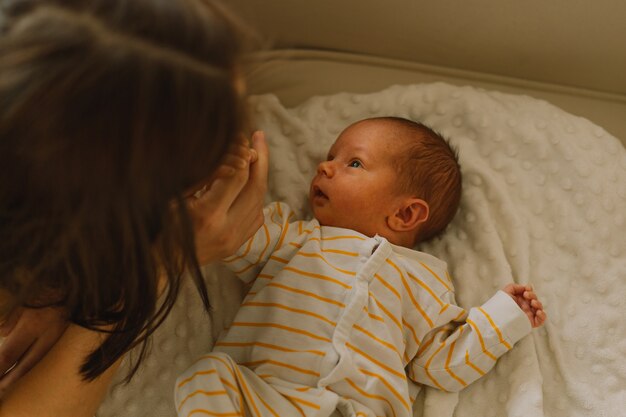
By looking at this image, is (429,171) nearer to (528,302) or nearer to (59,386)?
(528,302)

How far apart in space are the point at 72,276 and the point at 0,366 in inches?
14.3

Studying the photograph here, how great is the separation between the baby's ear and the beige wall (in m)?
0.43

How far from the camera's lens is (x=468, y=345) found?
0.98 m

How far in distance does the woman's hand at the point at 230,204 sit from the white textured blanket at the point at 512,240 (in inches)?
8.1

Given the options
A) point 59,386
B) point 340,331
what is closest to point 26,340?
point 59,386

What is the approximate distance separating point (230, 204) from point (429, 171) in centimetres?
37

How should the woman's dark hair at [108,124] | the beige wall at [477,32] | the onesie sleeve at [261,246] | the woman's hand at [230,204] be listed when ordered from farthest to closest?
the beige wall at [477,32]
the onesie sleeve at [261,246]
the woman's hand at [230,204]
the woman's dark hair at [108,124]

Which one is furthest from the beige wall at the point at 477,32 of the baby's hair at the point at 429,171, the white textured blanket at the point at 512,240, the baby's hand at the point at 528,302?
the baby's hand at the point at 528,302

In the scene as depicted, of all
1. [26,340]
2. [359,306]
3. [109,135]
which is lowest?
[26,340]

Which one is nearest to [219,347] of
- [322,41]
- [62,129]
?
[62,129]

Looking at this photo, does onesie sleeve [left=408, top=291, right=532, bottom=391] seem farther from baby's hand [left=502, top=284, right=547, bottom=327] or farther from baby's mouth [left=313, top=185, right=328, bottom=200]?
baby's mouth [left=313, top=185, right=328, bottom=200]

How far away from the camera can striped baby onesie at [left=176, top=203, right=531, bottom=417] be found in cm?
89

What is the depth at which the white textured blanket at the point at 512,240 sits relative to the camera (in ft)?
3.27

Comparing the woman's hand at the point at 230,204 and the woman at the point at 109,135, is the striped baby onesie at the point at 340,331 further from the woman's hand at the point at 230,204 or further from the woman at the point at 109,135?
the woman at the point at 109,135
